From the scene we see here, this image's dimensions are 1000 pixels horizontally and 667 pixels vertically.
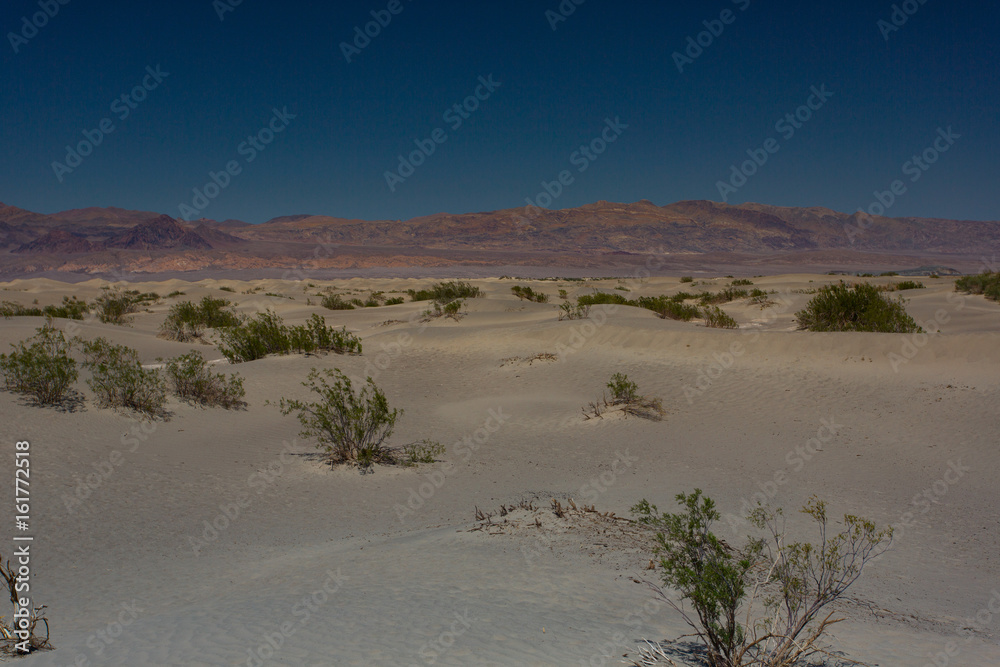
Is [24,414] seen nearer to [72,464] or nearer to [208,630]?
[72,464]

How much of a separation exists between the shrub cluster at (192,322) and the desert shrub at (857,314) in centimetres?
1613

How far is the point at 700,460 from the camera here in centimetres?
698

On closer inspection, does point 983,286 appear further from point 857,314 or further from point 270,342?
point 270,342

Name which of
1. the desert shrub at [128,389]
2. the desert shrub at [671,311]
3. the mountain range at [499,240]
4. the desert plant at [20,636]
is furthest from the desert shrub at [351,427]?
the mountain range at [499,240]

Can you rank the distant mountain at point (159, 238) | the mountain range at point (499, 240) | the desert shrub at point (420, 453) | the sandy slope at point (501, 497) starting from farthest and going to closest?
the distant mountain at point (159, 238)
the mountain range at point (499, 240)
the desert shrub at point (420, 453)
the sandy slope at point (501, 497)

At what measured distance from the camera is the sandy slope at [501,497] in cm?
309

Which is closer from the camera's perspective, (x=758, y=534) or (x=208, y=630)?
(x=208, y=630)

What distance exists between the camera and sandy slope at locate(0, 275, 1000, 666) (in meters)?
3.09

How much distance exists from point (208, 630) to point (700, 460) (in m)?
5.65

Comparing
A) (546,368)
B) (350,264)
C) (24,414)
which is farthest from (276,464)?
(350,264)

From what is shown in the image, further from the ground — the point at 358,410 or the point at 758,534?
the point at 358,410

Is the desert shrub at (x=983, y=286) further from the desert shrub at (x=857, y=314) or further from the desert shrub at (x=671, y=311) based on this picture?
the desert shrub at (x=671, y=311)

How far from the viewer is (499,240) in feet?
427

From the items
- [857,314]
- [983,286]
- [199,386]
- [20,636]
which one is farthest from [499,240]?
[20,636]
